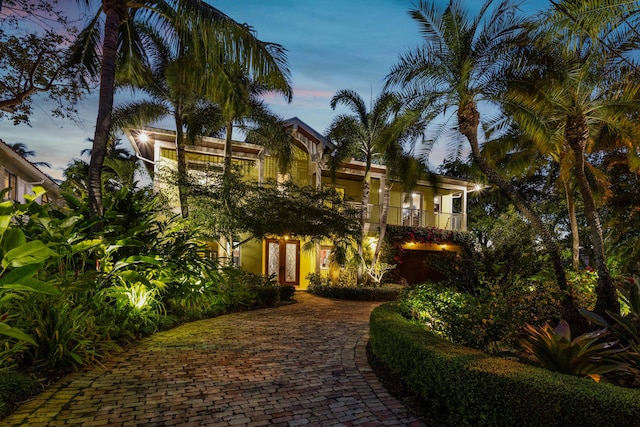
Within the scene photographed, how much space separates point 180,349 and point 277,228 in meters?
6.59

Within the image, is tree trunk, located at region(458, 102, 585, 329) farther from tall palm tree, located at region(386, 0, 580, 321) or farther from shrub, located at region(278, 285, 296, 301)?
shrub, located at region(278, 285, 296, 301)

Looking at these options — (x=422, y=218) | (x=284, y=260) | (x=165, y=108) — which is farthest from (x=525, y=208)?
(x=422, y=218)

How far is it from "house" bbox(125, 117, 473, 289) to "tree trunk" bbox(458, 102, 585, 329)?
7825 mm

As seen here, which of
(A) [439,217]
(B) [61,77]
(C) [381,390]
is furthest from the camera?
(A) [439,217]

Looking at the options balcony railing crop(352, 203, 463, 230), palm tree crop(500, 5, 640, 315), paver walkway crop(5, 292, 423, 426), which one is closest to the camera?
paver walkway crop(5, 292, 423, 426)

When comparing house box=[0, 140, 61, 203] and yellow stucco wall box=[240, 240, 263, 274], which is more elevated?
house box=[0, 140, 61, 203]

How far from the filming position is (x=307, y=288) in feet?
54.8

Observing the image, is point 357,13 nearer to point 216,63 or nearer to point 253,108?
point 216,63

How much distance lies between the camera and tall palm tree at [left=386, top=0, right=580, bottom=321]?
7.77 meters

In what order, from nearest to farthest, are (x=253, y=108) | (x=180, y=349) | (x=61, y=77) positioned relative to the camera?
(x=180, y=349) → (x=61, y=77) → (x=253, y=108)

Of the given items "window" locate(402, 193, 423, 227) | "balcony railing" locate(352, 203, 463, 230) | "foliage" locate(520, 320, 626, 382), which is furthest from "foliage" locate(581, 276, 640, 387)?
"window" locate(402, 193, 423, 227)

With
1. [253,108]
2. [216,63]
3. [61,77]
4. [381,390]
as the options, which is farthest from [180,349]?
[253,108]

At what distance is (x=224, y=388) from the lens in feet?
13.6

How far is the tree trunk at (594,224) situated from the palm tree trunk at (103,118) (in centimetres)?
840
